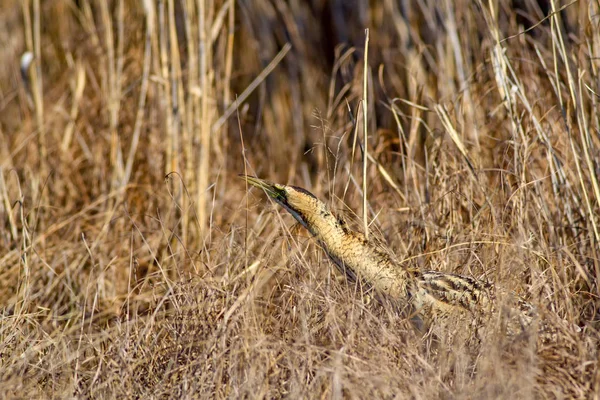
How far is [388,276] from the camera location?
7.41 ft

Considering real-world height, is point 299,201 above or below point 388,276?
above

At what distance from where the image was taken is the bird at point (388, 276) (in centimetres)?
220

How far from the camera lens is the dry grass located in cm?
204

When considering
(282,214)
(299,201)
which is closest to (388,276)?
(299,201)

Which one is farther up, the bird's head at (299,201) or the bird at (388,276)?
the bird's head at (299,201)

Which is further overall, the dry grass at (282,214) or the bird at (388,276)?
the bird at (388,276)

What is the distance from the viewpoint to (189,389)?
2033 millimetres

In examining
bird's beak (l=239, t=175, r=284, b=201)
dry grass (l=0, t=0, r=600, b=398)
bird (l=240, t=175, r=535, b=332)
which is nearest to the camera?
dry grass (l=0, t=0, r=600, b=398)

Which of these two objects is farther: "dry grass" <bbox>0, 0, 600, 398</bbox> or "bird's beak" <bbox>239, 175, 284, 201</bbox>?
"bird's beak" <bbox>239, 175, 284, 201</bbox>

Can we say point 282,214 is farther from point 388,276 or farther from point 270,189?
point 388,276

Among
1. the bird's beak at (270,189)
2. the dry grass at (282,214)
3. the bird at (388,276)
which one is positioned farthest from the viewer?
the bird's beak at (270,189)

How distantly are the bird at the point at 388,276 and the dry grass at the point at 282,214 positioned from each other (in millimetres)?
59

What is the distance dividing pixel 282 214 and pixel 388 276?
2.63 ft

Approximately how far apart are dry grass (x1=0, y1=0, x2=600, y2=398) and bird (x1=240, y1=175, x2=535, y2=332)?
2.3 inches
